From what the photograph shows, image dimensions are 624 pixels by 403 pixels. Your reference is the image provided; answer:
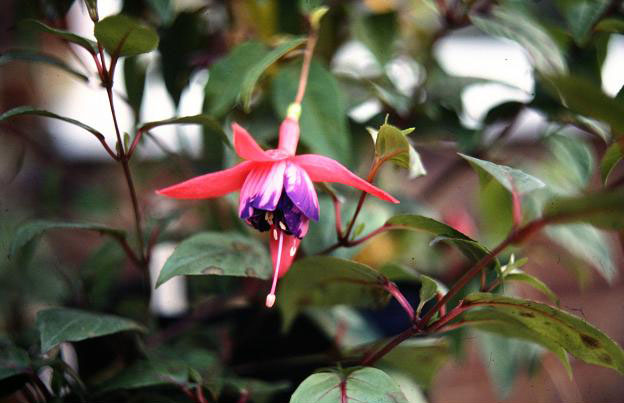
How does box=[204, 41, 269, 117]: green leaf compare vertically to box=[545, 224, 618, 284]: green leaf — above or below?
above

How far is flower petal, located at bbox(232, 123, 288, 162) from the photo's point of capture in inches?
15.9

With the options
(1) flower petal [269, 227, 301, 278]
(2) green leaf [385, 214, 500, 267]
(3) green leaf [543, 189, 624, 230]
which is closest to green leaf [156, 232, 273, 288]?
(1) flower petal [269, 227, 301, 278]

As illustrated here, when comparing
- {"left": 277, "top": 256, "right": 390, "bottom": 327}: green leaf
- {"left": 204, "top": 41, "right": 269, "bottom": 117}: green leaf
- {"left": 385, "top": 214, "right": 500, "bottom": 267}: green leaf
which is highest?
{"left": 204, "top": 41, "right": 269, "bottom": 117}: green leaf

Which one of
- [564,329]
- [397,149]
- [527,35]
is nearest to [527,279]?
[564,329]

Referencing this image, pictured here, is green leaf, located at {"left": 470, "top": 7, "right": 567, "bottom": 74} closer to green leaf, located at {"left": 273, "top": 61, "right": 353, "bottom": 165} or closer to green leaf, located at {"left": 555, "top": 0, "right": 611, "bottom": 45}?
green leaf, located at {"left": 555, "top": 0, "right": 611, "bottom": 45}

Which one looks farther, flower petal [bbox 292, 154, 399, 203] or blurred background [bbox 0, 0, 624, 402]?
blurred background [bbox 0, 0, 624, 402]

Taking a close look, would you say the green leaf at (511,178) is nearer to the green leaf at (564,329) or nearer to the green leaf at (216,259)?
the green leaf at (564,329)

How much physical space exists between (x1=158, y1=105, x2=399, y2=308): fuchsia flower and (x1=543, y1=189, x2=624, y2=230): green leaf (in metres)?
0.12

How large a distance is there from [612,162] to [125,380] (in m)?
0.45

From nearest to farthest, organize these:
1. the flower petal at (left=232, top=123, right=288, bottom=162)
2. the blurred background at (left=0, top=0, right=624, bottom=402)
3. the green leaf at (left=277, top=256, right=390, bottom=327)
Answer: the flower petal at (left=232, top=123, right=288, bottom=162) → the green leaf at (left=277, top=256, right=390, bottom=327) → the blurred background at (left=0, top=0, right=624, bottom=402)

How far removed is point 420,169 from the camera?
17.1 inches

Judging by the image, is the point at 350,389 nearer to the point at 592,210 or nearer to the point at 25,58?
the point at 592,210

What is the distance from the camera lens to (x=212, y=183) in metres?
0.46

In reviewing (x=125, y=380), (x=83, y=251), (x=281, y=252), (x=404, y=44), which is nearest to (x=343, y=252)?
(x=281, y=252)
